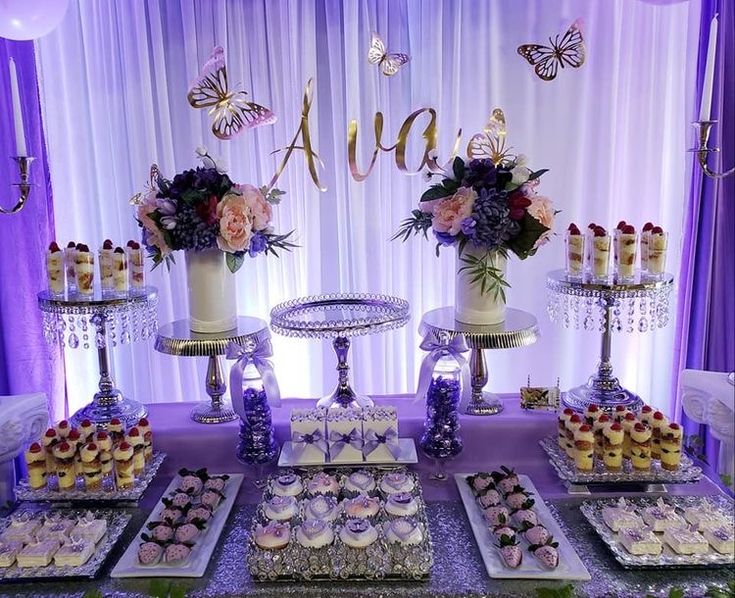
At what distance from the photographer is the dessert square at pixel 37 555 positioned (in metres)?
1.18

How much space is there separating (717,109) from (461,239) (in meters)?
1.29

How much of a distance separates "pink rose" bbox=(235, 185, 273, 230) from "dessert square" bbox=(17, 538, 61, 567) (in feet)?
2.64

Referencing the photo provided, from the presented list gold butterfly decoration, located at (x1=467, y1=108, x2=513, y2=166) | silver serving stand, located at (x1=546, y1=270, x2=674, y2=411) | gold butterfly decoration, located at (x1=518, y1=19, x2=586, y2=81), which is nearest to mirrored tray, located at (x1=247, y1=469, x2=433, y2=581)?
silver serving stand, located at (x1=546, y1=270, x2=674, y2=411)

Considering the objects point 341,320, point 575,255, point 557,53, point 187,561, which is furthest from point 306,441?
point 557,53

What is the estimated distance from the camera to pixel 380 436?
59.2 inches

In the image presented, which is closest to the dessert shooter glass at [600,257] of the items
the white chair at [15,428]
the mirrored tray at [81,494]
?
the mirrored tray at [81,494]

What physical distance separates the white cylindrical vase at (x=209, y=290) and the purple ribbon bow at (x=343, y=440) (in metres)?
0.40

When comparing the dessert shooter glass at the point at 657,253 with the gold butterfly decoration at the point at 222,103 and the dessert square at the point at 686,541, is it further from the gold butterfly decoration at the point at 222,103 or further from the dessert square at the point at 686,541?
the gold butterfly decoration at the point at 222,103

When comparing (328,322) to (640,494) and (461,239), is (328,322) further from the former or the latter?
(640,494)

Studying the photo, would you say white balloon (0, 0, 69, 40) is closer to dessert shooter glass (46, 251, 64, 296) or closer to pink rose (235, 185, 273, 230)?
dessert shooter glass (46, 251, 64, 296)

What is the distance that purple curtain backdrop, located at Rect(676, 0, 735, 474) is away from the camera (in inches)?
86.1

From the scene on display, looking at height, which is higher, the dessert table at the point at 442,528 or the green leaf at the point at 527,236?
the green leaf at the point at 527,236

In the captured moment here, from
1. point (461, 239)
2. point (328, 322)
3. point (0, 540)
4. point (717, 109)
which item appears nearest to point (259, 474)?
point (328, 322)

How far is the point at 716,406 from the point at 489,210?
62 cm
